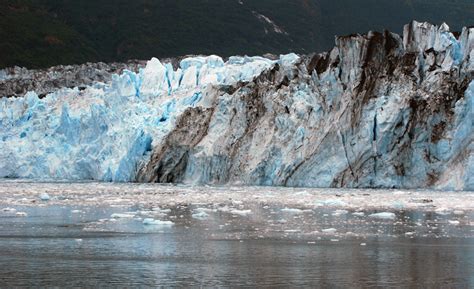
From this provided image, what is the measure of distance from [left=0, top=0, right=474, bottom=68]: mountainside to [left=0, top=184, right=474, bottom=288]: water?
56945 mm

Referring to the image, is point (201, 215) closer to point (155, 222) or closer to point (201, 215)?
point (201, 215)

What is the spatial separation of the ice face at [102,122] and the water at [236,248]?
11683 millimetres

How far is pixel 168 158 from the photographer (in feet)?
93.4

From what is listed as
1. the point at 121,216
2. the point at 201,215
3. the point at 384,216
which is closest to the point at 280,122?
the point at 384,216

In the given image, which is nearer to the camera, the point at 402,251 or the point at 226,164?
the point at 402,251

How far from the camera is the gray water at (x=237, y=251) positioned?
342 inches

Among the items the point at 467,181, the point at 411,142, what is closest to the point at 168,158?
the point at 411,142

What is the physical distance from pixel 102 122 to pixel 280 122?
6744 millimetres

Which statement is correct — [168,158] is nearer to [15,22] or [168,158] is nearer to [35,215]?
[35,215]

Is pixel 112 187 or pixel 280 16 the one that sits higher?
pixel 280 16

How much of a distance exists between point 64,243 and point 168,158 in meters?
17.1

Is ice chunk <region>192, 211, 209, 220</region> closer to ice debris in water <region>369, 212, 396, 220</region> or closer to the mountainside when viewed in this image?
ice debris in water <region>369, 212, 396, 220</region>

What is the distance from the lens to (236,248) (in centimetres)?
1101

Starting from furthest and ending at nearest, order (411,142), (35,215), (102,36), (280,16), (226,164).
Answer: (280,16)
(102,36)
(226,164)
(411,142)
(35,215)
